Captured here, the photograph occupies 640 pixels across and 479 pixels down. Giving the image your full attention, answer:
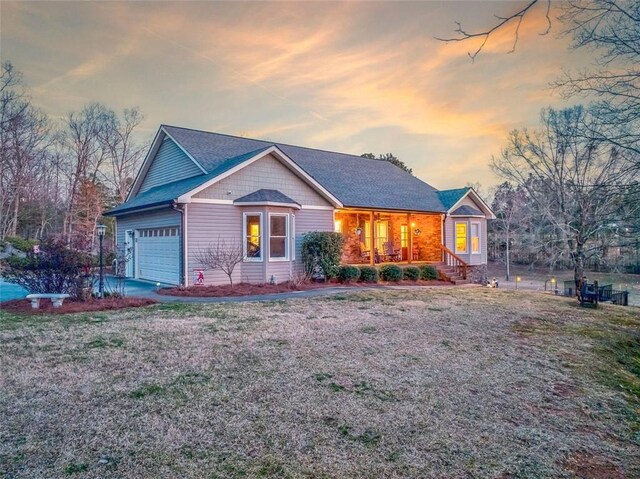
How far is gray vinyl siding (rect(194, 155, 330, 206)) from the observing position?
1390 centimetres

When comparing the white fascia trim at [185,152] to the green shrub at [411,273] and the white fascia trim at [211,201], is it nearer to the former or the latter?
the white fascia trim at [211,201]

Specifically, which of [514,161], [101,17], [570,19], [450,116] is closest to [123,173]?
[101,17]

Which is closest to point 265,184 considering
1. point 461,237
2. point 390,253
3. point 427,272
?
point 427,272

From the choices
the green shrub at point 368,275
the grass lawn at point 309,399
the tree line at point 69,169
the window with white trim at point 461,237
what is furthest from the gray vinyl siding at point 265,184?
the tree line at point 69,169

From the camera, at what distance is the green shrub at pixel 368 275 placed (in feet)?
53.2

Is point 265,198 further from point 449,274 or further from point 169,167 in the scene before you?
point 449,274

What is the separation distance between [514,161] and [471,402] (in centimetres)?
2308

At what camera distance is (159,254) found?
48.9 feet

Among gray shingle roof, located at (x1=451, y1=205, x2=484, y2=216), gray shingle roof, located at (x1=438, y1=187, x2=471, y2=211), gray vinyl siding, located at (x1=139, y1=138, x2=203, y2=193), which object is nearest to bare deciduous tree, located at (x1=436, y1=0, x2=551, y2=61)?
gray vinyl siding, located at (x1=139, y1=138, x2=203, y2=193)

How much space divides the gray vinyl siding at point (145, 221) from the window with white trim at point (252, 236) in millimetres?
2371

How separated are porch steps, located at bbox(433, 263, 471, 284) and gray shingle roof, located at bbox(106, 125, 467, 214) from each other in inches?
122

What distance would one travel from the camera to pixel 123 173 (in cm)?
3456

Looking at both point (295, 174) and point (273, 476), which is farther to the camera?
point (295, 174)

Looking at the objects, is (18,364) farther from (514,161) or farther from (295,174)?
(514,161)
